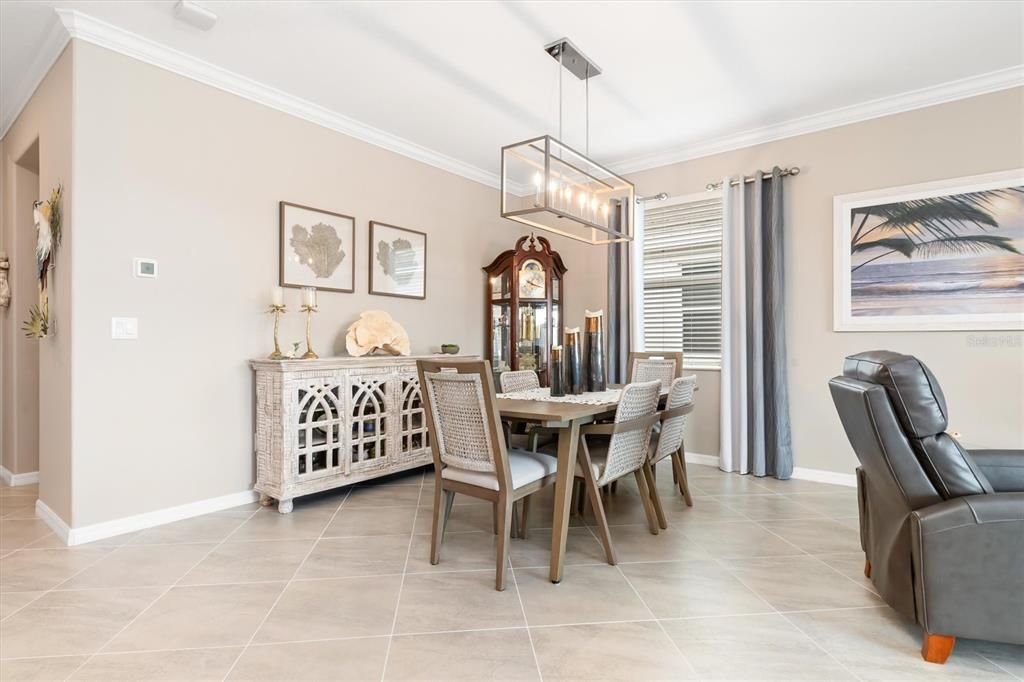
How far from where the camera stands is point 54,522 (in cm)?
272

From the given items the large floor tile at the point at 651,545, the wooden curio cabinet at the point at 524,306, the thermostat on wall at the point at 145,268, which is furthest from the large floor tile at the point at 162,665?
the wooden curio cabinet at the point at 524,306

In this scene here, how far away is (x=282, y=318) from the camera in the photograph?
3.35m

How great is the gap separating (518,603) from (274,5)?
9.57ft

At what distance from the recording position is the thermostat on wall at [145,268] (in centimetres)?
273

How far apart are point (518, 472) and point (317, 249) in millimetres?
2265

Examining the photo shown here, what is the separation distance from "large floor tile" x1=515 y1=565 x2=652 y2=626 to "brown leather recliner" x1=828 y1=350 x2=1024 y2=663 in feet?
2.85

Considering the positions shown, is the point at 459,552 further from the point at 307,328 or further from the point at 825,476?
the point at 825,476

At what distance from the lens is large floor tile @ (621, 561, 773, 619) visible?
75.2 inches

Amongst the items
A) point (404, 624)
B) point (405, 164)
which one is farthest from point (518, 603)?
point (405, 164)

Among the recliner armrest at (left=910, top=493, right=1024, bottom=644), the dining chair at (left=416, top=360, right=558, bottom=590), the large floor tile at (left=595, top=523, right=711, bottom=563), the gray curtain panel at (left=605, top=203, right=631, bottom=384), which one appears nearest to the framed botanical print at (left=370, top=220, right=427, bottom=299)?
the gray curtain panel at (left=605, top=203, right=631, bottom=384)

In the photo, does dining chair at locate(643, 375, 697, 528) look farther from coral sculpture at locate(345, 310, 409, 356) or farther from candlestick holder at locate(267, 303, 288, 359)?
candlestick holder at locate(267, 303, 288, 359)

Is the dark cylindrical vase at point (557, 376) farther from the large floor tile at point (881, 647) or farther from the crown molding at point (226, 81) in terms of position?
the crown molding at point (226, 81)

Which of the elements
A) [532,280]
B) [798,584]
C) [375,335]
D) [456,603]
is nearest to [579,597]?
[456,603]

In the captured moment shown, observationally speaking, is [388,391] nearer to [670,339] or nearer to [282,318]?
[282,318]
